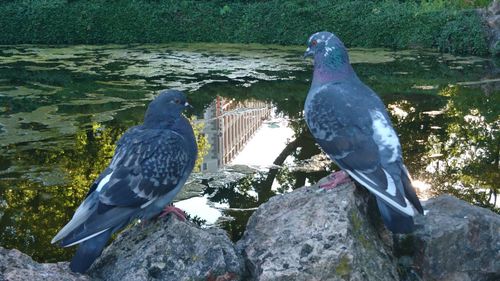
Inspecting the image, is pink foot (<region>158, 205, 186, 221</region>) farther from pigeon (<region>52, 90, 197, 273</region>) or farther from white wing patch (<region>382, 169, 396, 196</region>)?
white wing patch (<region>382, 169, 396, 196</region>)

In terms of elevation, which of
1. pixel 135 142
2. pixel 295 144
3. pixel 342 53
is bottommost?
pixel 295 144

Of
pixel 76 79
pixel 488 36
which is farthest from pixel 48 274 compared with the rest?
pixel 488 36

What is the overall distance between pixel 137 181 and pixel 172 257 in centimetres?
37

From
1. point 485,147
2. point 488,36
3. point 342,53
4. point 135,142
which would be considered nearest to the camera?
point 135,142

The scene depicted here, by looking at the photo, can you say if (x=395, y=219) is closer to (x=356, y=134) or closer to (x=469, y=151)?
(x=356, y=134)

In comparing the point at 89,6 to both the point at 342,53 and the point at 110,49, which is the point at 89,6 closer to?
the point at 110,49

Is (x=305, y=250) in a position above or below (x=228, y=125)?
above

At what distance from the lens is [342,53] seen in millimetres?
3273

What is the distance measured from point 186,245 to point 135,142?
1.77 ft

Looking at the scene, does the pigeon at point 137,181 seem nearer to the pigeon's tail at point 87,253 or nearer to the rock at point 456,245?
the pigeon's tail at point 87,253

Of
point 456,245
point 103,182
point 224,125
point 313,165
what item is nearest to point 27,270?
point 103,182

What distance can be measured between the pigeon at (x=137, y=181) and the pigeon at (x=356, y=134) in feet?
2.21

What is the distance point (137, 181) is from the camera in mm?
2797

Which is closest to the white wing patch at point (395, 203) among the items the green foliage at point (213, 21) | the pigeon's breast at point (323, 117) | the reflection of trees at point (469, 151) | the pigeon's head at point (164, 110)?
Result: the pigeon's breast at point (323, 117)
